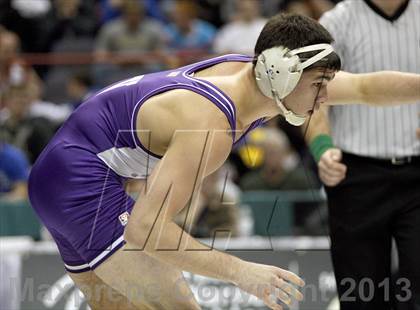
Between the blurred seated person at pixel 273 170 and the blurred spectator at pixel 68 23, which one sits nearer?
the blurred seated person at pixel 273 170

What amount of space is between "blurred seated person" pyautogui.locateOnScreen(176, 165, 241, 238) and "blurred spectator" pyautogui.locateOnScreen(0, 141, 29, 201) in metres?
1.56

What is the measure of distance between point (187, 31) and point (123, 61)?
124 centimetres

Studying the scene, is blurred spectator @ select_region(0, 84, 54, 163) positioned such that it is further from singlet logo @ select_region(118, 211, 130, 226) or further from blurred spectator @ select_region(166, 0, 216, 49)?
singlet logo @ select_region(118, 211, 130, 226)

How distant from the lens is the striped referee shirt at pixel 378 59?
446cm

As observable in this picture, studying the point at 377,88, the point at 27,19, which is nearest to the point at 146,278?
the point at 377,88

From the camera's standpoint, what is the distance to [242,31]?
907cm

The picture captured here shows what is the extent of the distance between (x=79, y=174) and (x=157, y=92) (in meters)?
0.51

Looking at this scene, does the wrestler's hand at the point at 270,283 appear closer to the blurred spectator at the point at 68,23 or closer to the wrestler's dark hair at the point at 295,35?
the wrestler's dark hair at the point at 295,35

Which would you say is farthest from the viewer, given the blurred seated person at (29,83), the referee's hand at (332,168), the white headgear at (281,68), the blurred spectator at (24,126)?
the blurred seated person at (29,83)

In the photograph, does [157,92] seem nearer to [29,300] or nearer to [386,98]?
[386,98]

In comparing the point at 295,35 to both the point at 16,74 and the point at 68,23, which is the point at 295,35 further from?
the point at 68,23

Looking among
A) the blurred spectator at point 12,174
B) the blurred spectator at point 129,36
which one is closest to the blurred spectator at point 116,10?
the blurred spectator at point 129,36

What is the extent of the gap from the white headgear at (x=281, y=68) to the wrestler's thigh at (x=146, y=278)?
2.90 ft

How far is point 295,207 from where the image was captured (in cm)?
738
